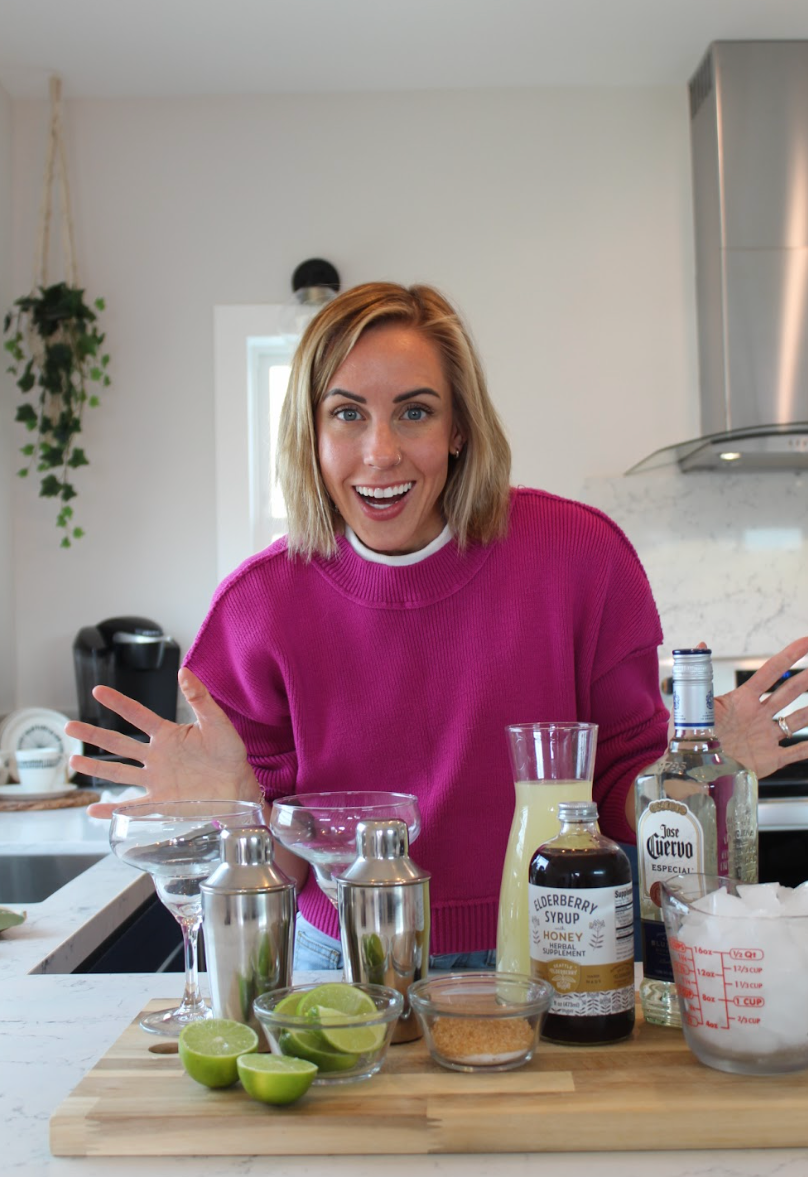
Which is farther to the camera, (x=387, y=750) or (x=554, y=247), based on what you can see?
(x=554, y=247)

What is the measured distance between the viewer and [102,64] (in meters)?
2.92

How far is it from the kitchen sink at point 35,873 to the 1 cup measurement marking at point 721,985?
4.49ft

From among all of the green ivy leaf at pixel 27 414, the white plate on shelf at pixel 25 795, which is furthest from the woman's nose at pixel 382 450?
the green ivy leaf at pixel 27 414

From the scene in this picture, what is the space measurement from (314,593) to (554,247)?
6.58 ft

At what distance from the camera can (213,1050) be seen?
0.77m

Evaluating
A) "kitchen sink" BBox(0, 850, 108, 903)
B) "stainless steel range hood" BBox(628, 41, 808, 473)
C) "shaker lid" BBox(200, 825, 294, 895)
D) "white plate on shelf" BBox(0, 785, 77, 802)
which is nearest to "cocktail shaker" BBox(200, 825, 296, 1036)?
"shaker lid" BBox(200, 825, 294, 895)

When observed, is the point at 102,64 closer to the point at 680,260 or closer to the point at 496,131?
the point at 496,131

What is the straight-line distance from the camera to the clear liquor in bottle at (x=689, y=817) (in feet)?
2.83

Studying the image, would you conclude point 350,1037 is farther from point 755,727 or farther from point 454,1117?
point 755,727

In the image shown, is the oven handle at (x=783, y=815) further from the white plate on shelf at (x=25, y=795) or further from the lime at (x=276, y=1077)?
the lime at (x=276, y=1077)

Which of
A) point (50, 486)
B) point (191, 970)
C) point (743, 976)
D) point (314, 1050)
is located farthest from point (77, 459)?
point (743, 976)

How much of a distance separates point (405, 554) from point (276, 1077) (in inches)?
28.5

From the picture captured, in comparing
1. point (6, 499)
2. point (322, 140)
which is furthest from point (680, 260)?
point (6, 499)

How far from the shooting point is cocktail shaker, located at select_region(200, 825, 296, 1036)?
32.4 inches
